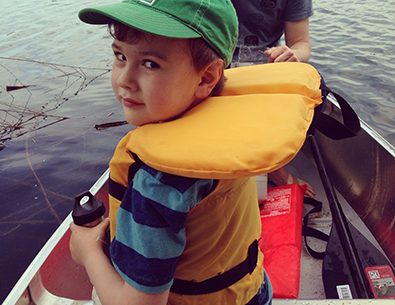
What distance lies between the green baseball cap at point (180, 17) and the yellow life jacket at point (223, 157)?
209mm

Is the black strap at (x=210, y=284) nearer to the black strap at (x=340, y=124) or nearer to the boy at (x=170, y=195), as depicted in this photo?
the boy at (x=170, y=195)

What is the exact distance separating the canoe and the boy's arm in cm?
47

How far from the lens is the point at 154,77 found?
2.56 feet

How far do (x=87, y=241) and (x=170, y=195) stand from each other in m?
0.51

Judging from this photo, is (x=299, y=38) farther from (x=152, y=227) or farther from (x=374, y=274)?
(x=152, y=227)

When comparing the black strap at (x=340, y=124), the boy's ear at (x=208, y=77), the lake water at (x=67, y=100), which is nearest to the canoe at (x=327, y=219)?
the black strap at (x=340, y=124)

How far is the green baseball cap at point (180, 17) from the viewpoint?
0.73 metres

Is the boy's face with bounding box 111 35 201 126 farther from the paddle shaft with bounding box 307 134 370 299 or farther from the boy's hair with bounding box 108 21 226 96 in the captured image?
the paddle shaft with bounding box 307 134 370 299

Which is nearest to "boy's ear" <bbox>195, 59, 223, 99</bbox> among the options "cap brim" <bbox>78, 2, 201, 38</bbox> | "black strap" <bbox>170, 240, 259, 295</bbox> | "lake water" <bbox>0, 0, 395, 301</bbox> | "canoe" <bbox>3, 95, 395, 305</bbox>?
"cap brim" <bbox>78, 2, 201, 38</bbox>

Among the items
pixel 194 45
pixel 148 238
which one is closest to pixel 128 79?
pixel 194 45

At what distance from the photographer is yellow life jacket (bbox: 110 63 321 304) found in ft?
2.30

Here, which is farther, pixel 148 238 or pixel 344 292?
pixel 344 292

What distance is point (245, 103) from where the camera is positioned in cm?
92

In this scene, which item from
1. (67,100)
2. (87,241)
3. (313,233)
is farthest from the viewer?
(67,100)
